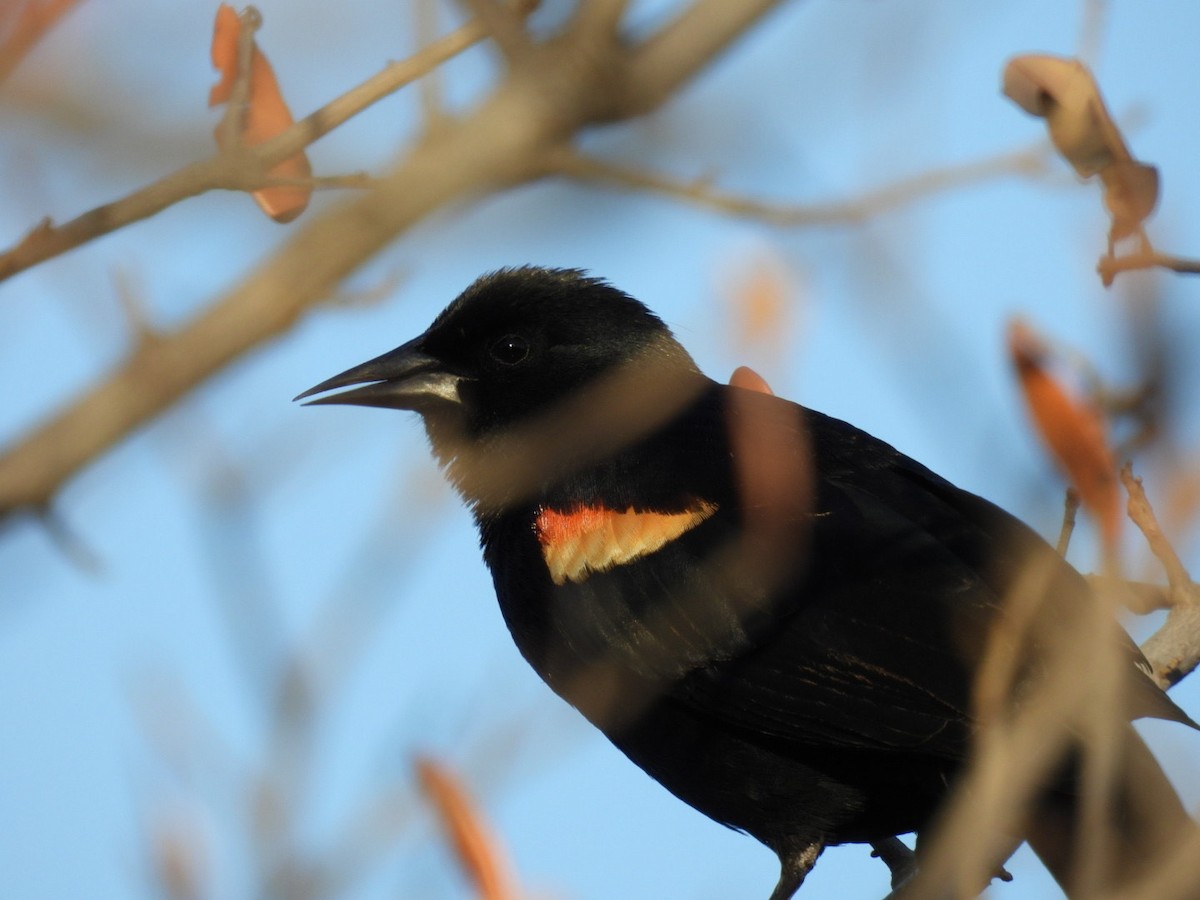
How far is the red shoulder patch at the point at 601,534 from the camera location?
3.37 meters

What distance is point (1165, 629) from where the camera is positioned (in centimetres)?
315

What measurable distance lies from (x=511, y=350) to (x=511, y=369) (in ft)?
0.20

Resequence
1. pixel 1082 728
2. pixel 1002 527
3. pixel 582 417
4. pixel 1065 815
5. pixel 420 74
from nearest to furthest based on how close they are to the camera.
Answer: pixel 420 74 < pixel 1082 728 < pixel 1065 815 < pixel 1002 527 < pixel 582 417

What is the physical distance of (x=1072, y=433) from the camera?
1872mm

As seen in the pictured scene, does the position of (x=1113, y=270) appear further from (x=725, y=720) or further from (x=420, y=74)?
(x=725, y=720)

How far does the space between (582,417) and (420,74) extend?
1927 millimetres

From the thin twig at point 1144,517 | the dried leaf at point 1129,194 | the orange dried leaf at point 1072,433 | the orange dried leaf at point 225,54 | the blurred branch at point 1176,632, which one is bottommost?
the blurred branch at point 1176,632

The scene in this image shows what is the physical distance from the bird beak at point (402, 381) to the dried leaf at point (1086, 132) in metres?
2.18

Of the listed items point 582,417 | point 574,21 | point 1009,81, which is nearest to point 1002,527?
point 582,417

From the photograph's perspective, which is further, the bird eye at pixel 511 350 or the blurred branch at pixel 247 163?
the bird eye at pixel 511 350

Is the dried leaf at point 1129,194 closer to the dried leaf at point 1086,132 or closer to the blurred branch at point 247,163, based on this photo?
the dried leaf at point 1086,132

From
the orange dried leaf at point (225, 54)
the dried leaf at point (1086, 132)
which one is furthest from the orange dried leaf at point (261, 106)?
the dried leaf at point (1086, 132)

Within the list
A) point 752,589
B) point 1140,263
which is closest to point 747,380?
point 752,589

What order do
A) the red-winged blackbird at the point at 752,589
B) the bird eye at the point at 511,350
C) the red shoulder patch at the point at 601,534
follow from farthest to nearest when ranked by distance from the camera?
the bird eye at the point at 511,350 → the red shoulder patch at the point at 601,534 → the red-winged blackbird at the point at 752,589
